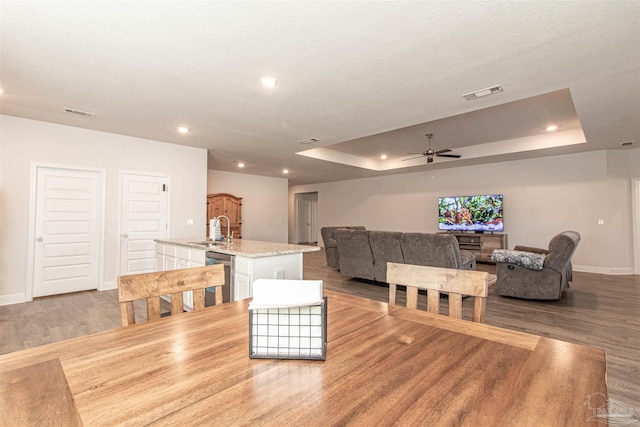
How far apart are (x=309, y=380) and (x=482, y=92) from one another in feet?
11.5

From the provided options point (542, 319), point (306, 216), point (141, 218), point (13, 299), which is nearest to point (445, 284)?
point (542, 319)

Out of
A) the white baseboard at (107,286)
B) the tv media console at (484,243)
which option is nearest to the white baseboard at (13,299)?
the white baseboard at (107,286)

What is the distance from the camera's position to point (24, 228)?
4160 mm

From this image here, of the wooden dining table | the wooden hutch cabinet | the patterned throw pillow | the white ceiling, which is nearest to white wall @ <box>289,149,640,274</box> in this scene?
the white ceiling

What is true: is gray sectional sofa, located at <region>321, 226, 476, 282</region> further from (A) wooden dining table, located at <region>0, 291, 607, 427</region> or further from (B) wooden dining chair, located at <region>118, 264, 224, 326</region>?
(B) wooden dining chair, located at <region>118, 264, 224, 326</region>

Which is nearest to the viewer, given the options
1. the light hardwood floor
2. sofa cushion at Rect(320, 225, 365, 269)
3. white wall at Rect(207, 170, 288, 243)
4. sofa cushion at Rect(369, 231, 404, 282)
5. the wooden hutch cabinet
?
the light hardwood floor

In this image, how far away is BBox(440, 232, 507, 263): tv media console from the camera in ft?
22.5

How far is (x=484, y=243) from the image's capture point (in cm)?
699

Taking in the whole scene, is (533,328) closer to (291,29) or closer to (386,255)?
(386,255)

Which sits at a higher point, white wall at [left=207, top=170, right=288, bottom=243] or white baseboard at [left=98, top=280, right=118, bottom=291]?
white wall at [left=207, top=170, right=288, bottom=243]

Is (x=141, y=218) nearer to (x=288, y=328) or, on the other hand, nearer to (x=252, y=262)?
(x=252, y=262)

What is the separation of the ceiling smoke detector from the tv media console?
4515 mm

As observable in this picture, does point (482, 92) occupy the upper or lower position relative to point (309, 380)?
upper

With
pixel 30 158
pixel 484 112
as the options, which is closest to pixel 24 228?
pixel 30 158
